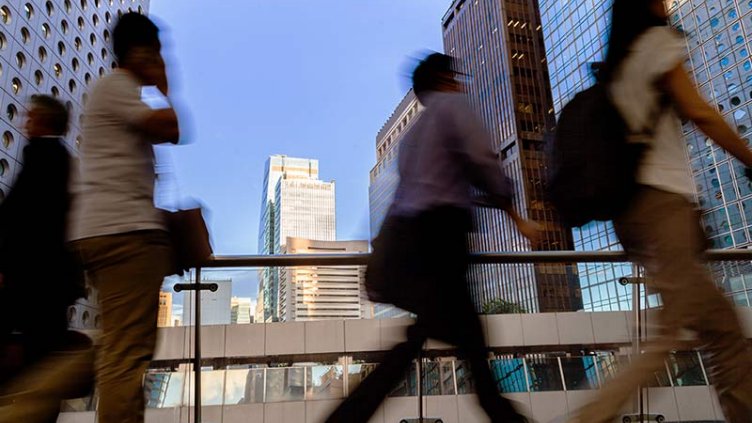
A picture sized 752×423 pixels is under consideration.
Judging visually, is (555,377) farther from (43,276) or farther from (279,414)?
(43,276)

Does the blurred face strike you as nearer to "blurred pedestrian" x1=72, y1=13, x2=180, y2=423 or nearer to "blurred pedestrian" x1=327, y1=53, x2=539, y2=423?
"blurred pedestrian" x1=327, y1=53, x2=539, y2=423

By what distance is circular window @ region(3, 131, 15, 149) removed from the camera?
31788 millimetres

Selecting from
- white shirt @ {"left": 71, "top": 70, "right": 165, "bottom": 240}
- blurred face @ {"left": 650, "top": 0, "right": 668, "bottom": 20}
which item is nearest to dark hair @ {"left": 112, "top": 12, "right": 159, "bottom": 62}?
white shirt @ {"left": 71, "top": 70, "right": 165, "bottom": 240}

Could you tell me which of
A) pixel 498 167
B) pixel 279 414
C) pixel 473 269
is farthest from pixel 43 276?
pixel 498 167

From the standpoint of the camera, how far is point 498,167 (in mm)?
2100

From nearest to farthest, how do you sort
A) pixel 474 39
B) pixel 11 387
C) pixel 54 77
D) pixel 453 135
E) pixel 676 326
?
pixel 676 326, pixel 11 387, pixel 453 135, pixel 54 77, pixel 474 39

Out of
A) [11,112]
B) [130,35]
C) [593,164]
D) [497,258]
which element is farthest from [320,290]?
[11,112]

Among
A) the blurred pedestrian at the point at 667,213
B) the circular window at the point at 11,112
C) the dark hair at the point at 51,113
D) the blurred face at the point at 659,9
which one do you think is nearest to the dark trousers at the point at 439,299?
the blurred pedestrian at the point at 667,213

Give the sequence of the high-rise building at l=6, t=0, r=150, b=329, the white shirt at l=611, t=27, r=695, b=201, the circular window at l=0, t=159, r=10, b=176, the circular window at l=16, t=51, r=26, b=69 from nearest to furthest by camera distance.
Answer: the white shirt at l=611, t=27, r=695, b=201
the circular window at l=0, t=159, r=10, b=176
the high-rise building at l=6, t=0, r=150, b=329
the circular window at l=16, t=51, r=26, b=69

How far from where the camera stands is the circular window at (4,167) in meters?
→ 31.6

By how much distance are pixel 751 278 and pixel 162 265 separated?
3513 mm

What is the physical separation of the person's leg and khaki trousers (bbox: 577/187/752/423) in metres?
0.63

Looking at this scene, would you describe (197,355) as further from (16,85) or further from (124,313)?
(16,85)

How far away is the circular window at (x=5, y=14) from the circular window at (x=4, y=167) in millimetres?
8503
